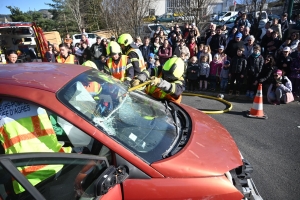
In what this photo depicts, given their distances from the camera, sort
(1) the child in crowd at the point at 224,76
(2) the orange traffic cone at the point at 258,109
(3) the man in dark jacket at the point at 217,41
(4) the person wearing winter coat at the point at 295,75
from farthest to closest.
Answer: (3) the man in dark jacket at the point at 217,41
(1) the child in crowd at the point at 224,76
(4) the person wearing winter coat at the point at 295,75
(2) the orange traffic cone at the point at 258,109

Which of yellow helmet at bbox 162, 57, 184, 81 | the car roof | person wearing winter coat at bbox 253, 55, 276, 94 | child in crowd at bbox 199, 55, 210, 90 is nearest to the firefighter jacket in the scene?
yellow helmet at bbox 162, 57, 184, 81

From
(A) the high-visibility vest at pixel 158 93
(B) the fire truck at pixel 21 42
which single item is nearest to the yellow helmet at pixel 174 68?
(A) the high-visibility vest at pixel 158 93

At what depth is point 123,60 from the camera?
15.3 ft

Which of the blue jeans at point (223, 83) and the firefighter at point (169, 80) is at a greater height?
the firefighter at point (169, 80)

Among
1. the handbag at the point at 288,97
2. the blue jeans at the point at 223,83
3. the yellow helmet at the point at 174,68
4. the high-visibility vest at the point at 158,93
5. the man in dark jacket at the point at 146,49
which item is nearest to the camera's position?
the yellow helmet at the point at 174,68

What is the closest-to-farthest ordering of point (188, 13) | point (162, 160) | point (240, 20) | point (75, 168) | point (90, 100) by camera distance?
point (75, 168), point (162, 160), point (90, 100), point (240, 20), point (188, 13)

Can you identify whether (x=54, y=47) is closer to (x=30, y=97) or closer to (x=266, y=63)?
(x=266, y=63)

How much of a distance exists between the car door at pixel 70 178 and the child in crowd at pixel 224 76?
6.20 meters

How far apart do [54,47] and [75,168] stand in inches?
337

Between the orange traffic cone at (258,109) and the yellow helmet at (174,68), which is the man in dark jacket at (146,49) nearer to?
the orange traffic cone at (258,109)

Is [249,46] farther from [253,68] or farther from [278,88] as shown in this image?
[278,88]

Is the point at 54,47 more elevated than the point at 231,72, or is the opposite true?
the point at 54,47

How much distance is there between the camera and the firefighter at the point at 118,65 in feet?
15.1

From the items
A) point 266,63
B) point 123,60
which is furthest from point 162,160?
point 266,63
